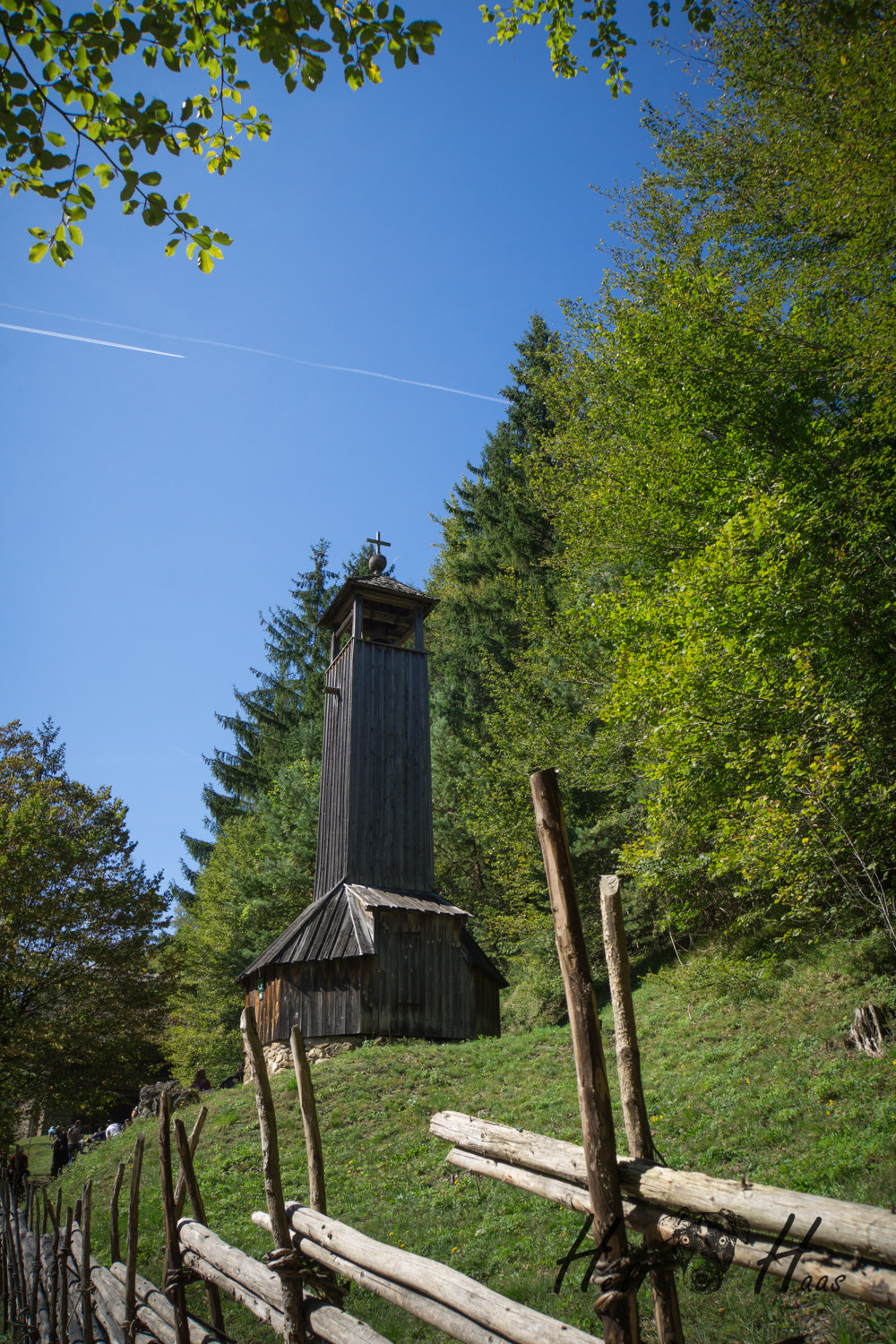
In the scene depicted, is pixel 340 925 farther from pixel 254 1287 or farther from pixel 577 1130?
pixel 254 1287

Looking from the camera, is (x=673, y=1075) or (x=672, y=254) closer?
(x=673, y=1075)

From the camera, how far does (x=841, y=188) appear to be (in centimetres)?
975

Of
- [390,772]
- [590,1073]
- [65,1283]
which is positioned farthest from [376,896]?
[590,1073]

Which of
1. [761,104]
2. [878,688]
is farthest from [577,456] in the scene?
[878,688]

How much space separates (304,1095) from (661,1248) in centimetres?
300

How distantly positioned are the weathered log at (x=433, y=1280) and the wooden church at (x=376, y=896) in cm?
926

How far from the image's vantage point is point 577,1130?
301 inches

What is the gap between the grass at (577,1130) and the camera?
15.4ft

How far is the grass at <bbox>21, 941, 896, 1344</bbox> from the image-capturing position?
184 inches

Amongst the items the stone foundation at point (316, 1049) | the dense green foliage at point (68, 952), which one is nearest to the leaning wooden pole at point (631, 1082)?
the stone foundation at point (316, 1049)

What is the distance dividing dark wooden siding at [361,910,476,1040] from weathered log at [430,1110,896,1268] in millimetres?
10691

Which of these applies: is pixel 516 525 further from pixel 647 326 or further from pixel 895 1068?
pixel 895 1068

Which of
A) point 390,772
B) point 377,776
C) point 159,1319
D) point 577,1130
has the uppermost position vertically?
point 390,772

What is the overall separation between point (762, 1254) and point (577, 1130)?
619cm
